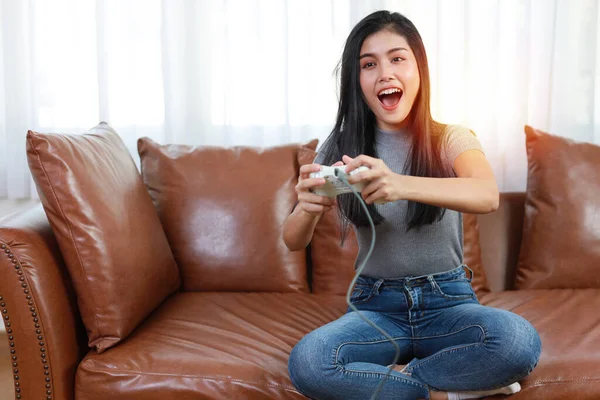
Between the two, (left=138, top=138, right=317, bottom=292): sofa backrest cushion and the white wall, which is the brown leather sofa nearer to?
(left=138, top=138, right=317, bottom=292): sofa backrest cushion

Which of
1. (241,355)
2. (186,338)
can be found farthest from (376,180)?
(186,338)

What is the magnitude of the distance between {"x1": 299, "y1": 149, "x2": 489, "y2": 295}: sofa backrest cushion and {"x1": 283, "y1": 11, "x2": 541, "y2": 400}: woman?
42 centimetres

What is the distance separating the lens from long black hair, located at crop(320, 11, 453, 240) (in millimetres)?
1746

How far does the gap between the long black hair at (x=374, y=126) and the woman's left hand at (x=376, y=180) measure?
30 centimetres

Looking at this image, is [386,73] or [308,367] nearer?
[308,367]

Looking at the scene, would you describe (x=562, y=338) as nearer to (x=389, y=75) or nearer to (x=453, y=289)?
(x=453, y=289)

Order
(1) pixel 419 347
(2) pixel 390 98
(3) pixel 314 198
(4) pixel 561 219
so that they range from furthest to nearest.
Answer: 1. (4) pixel 561 219
2. (2) pixel 390 98
3. (1) pixel 419 347
4. (3) pixel 314 198

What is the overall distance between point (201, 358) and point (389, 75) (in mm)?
830

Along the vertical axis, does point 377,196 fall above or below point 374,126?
below

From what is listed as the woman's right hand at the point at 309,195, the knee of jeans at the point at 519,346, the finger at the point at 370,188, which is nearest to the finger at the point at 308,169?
the woman's right hand at the point at 309,195

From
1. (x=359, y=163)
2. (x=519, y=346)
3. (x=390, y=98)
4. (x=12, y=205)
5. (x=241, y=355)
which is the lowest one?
(x=241, y=355)

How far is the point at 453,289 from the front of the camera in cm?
172

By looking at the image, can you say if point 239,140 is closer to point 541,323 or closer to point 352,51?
point 352,51

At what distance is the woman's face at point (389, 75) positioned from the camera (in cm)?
174
